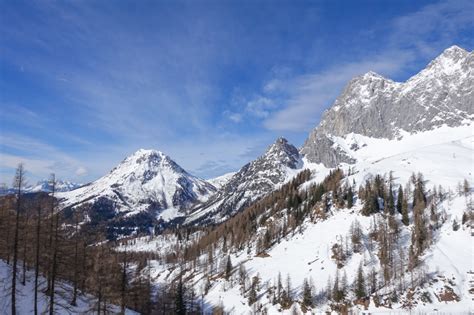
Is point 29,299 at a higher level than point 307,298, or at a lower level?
higher

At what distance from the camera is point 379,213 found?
18088 centimetres

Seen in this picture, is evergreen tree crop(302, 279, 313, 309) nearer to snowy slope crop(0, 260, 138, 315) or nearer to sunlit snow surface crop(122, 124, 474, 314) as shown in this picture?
sunlit snow surface crop(122, 124, 474, 314)

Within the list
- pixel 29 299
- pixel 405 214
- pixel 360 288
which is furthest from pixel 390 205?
pixel 29 299

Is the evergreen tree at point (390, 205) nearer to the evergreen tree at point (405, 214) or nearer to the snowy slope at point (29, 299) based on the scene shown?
the evergreen tree at point (405, 214)

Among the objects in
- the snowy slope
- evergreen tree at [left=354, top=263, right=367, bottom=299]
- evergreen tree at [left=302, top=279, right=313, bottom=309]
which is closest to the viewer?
the snowy slope

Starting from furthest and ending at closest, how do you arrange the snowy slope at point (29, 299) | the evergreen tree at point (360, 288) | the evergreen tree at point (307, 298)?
1. the evergreen tree at point (307, 298)
2. the evergreen tree at point (360, 288)
3. the snowy slope at point (29, 299)

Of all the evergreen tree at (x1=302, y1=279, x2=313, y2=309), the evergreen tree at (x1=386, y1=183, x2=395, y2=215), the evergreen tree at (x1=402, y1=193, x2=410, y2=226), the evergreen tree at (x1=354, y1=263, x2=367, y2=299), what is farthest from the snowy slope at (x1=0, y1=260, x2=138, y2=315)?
the evergreen tree at (x1=386, y1=183, x2=395, y2=215)

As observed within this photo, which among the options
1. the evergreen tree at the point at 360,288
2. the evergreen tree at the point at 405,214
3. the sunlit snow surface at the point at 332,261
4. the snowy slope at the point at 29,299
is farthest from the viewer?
the evergreen tree at the point at 405,214

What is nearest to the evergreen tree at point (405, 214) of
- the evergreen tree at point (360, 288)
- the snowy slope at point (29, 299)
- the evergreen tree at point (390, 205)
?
the evergreen tree at point (390, 205)

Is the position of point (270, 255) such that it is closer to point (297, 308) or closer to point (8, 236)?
point (297, 308)

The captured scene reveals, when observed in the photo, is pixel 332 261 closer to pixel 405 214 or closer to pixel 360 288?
pixel 360 288

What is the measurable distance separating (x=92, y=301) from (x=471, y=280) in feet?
418

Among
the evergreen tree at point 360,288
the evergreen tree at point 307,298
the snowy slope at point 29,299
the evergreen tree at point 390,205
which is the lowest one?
the evergreen tree at point 307,298

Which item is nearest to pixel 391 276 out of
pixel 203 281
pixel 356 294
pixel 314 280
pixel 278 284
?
pixel 356 294
